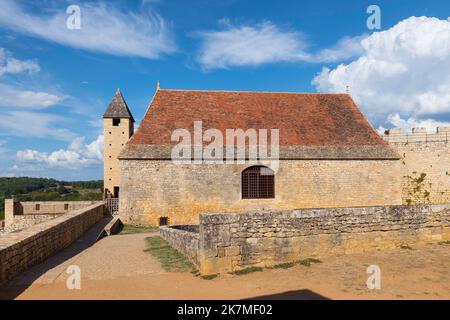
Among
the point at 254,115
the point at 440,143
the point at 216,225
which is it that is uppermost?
the point at 254,115

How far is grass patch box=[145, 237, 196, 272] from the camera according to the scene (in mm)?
8227

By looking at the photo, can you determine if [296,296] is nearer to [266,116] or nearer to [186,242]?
[186,242]

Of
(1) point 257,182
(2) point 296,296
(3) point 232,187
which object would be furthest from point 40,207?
(2) point 296,296

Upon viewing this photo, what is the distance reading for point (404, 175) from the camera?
21672 millimetres

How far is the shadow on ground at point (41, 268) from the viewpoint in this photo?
620cm

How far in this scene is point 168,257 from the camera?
9.52 m

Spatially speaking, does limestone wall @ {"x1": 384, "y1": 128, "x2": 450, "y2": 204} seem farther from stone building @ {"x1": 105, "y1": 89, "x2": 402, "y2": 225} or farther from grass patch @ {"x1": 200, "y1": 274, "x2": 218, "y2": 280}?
grass patch @ {"x1": 200, "y1": 274, "x2": 218, "y2": 280}

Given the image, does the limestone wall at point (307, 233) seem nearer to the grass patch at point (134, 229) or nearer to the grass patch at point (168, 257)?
the grass patch at point (168, 257)

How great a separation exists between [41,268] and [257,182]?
40.5 feet

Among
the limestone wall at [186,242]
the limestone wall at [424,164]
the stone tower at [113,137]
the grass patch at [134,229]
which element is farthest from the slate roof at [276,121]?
the limestone wall at [186,242]

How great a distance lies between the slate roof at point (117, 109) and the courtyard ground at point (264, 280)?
17.1m
